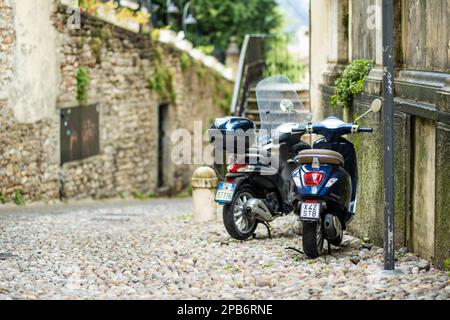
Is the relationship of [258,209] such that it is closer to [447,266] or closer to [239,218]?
[239,218]

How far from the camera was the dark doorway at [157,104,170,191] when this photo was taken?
22516 millimetres

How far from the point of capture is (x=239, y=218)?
10125mm

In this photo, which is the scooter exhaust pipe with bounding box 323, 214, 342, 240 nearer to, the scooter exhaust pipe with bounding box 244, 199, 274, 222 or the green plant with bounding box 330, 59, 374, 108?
the scooter exhaust pipe with bounding box 244, 199, 274, 222

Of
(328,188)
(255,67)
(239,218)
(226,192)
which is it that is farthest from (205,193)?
(255,67)

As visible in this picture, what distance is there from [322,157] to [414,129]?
84 cm

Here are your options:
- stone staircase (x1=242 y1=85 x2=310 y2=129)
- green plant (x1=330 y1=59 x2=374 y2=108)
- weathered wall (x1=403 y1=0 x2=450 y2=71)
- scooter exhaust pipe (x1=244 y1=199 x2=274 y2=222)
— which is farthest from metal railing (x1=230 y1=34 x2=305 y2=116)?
weathered wall (x1=403 y1=0 x2=450 y2=71)

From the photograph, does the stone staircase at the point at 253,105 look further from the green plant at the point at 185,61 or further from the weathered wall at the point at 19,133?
the green plant at the point at 185,61

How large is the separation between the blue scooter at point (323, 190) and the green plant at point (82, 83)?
9.53m

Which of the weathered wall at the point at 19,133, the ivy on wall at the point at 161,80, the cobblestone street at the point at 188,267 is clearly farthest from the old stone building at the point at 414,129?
the ivy on wall at the point at 161,80

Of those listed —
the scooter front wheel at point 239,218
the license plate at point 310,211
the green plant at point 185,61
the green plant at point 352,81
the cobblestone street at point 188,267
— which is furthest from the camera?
the green plant at point 185,61

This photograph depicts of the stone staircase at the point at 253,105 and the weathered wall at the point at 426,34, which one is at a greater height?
the weathered wall at the point at 426,34

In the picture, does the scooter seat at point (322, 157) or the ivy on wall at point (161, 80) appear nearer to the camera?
the scooter seat at point (322, 157)

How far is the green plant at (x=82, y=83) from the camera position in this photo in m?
17.9

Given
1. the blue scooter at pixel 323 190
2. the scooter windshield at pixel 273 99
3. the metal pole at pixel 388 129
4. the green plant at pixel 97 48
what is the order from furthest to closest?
1. the green plant at pixel 97 48
2. the scooter windshield at pixel 273 99
3. the blue scooter at pixel 323 190
4. the metal pole at pixel 388 129
